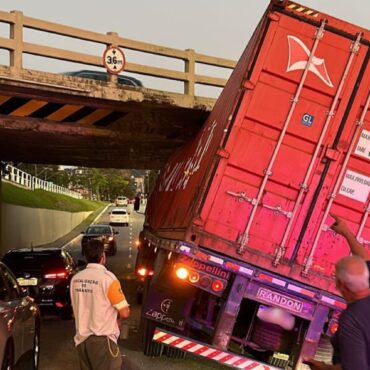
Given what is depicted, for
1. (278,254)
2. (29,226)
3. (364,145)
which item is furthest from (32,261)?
(29,226)

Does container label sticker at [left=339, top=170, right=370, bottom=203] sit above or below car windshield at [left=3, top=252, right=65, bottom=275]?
above

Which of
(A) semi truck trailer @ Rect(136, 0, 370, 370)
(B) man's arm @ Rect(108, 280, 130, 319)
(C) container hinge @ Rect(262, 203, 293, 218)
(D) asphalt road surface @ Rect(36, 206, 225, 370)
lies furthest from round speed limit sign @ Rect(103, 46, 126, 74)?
(B) man's arm @ Rect(108, 280, 130, 319)

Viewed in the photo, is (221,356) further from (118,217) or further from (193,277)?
(118,217)

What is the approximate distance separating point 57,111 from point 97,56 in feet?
4.30

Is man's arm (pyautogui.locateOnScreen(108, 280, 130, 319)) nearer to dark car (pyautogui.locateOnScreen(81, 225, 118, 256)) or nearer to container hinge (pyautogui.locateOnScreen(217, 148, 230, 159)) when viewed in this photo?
container hinge (pyautogui.locateOnScreen(217, 148, 230, 159))

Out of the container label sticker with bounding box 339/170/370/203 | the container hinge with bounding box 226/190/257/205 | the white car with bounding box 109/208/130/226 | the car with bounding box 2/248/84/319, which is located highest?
the container label sticker with bounding box 339/170/370/203

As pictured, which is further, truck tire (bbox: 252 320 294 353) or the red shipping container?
truck tire (bbox: 252 320 294 353)

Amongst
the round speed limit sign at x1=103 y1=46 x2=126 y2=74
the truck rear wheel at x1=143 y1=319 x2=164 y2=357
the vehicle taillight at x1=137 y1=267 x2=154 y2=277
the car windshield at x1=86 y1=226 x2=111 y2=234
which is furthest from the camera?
the car windshield at x1=86 y1=226 x2=111 y2=234

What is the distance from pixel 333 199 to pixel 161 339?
2407mm

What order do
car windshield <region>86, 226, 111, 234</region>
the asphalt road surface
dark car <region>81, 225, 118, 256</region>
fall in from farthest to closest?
car windshield <region>86, 226, 111, 234</region>, dark car <region>81, 225, 118, 256</region>, the asphalt road surface

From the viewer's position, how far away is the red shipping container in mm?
6762

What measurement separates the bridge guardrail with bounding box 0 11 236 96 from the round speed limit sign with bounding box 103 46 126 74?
88 millimetres

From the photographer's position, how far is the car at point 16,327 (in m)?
6.07

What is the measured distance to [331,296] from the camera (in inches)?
264
